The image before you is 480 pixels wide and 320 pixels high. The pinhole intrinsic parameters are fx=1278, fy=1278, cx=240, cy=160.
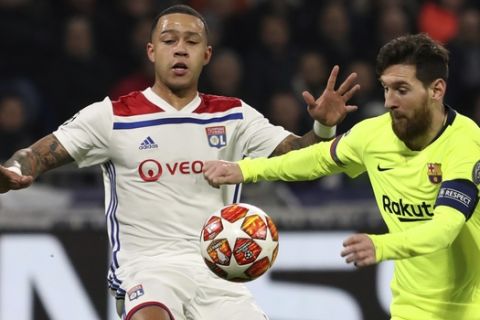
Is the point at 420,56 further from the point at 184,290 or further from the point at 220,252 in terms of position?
the point at 184,290

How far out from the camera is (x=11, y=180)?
655cm

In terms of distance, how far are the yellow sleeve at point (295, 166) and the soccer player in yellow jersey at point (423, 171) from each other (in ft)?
0.26

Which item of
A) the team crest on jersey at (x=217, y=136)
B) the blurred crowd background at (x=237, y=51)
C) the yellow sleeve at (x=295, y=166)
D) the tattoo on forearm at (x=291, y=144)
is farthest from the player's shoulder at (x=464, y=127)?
the blurred crowd background at (x=237, y=51)

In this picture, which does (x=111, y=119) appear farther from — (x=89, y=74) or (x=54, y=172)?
(x=89, y=74)

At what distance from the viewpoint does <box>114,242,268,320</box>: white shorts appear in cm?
655

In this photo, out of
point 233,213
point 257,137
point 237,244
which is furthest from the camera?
point 257,137

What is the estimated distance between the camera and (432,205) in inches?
238

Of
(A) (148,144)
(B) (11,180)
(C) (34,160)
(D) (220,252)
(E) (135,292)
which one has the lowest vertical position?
(E) (135,292)

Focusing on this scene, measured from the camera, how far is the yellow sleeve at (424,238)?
5.51 metres

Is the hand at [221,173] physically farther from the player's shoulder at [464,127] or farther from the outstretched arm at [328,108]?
the player's shoulder at [464,127]

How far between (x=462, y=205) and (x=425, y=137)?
0.49 metres

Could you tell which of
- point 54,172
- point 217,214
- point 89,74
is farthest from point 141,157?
point 89,74

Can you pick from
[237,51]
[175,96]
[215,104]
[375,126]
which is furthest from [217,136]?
[237,51]

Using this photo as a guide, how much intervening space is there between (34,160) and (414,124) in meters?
2.13
